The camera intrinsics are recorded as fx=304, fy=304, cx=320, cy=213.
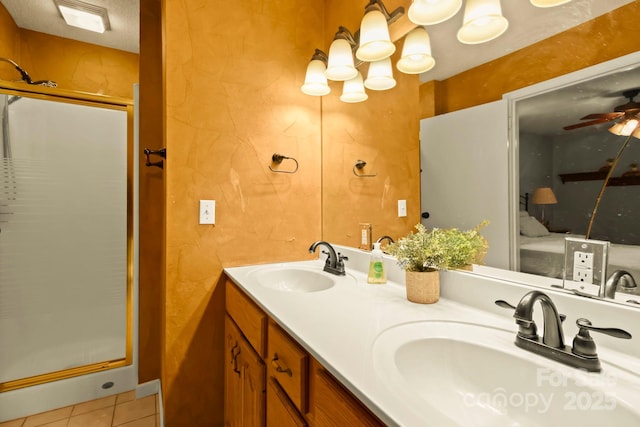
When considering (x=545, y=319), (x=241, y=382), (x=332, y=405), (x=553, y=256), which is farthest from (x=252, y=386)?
(x=553, y=256)

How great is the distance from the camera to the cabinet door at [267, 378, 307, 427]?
0.82 m

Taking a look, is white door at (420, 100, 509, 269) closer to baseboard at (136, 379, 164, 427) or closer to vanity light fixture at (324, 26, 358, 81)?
vanity light fixture at (324, 26, 358, 81)

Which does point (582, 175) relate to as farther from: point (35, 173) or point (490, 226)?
point (35, 173)

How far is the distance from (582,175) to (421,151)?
0.55 meters

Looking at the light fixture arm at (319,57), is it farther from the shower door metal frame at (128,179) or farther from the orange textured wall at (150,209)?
the shower door metal frame at (128,179)

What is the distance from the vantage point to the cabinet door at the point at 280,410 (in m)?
0.82

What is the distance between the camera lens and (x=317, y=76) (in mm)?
1720

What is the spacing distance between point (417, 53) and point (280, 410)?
4.41ft

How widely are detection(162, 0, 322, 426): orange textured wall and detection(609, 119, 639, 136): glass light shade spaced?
4.53ft

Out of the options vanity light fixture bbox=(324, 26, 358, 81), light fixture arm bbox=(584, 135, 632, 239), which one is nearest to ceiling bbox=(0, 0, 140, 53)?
vanity light fixture bbox=(324, 26, 358, 81)

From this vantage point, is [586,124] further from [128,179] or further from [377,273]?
[128,179]

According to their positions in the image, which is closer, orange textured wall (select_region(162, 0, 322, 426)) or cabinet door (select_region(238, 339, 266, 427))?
cabinet door (select_region(238, 339, 266, 427))

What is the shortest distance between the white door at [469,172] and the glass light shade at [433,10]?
0.34 m

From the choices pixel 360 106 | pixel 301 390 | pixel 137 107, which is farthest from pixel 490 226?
pixel 137 107
